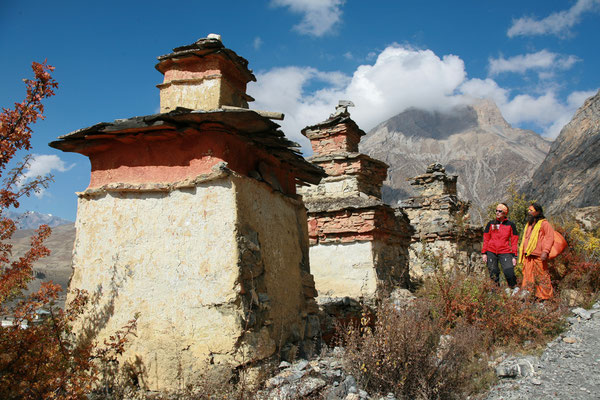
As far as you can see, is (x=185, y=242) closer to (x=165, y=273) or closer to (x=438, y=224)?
(x=165, y=273)

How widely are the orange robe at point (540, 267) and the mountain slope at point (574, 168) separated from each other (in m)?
16.2

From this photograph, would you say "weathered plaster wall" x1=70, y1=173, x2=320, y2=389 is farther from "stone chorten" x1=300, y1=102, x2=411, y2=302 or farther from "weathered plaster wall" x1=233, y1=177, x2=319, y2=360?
"stone chorten" x1=300, y1=102, x2=411, y2=302

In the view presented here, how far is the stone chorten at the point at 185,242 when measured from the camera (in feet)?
14.1

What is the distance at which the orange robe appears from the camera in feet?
23.8

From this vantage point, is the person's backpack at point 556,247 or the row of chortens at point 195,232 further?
the person's backpack at point 556,247

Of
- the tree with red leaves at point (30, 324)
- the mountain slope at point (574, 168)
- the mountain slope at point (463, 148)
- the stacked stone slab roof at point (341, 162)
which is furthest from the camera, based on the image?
the mountain slope at point (463, 148)

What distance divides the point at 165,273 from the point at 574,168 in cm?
2903

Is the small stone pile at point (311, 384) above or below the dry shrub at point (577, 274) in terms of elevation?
below

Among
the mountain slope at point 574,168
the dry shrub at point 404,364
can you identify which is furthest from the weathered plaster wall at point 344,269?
the mountain slope at point 574,168

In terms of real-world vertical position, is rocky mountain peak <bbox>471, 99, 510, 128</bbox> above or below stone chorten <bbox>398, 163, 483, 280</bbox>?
Answer: above

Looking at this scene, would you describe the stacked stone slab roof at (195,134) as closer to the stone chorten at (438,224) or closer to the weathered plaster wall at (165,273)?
the weathered plaster wall at (165,273)

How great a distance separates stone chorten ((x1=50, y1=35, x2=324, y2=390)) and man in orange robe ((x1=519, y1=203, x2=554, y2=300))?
4439mm

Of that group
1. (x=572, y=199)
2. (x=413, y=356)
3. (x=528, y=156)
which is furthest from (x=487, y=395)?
(x=528, y=156)

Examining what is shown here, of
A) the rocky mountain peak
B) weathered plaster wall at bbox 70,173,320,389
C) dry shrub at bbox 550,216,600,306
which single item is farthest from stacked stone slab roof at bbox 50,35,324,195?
the rocky mountain peak
